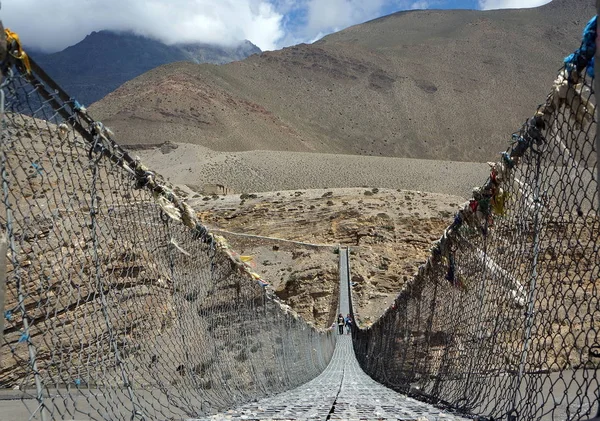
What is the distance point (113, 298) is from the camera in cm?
356

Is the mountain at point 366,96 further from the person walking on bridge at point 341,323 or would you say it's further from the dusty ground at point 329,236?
the person walking on bridge at point 341,323

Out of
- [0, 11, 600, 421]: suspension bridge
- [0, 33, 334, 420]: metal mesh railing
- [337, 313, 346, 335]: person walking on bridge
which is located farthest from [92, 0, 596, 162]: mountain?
[0, 11, 600, 421]: suspension bridge

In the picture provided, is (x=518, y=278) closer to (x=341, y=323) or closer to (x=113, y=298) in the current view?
(x=113, y=298)

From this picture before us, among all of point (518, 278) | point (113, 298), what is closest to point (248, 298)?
point (113, 298)

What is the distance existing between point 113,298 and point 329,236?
14345 mm

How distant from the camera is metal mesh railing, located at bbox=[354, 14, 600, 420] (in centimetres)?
172

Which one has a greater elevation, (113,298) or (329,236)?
(329,236)

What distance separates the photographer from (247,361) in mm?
4648

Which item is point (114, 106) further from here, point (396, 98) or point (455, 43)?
point (455, 43)

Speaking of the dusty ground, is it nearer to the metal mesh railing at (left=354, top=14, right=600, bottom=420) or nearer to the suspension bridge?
the suspension bridge

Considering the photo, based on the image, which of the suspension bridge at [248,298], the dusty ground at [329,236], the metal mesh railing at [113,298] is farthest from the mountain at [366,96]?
the suspension bridge at [248,298]

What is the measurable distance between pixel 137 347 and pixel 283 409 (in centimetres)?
111

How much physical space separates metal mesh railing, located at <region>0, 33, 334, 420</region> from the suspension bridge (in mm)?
17

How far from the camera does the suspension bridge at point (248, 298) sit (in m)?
1.82
